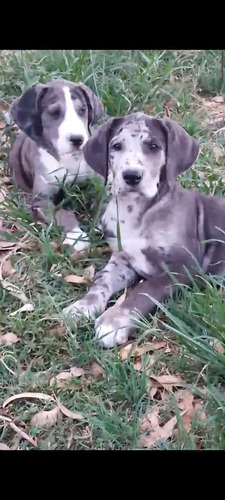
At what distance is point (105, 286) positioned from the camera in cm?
373

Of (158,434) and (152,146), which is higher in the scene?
(152,146)

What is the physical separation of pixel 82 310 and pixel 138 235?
0.46 metres

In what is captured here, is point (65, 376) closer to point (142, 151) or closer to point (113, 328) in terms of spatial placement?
point (113, 328)

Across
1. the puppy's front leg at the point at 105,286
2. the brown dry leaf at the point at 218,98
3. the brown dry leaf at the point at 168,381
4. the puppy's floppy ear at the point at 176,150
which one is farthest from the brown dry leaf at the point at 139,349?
the brown dry leaf at the point at 218,98

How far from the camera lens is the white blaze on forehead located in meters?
4.07

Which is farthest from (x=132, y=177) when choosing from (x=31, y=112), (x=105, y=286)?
(x=31, y=112)

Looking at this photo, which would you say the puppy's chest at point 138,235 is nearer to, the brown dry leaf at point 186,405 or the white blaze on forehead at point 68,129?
the white blaze on forehead at point 68,129

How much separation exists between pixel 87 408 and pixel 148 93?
9.36 ft

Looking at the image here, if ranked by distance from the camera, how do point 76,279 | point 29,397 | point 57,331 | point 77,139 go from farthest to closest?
point 77,139 → point 76,279 → point 57,331 → point 29,397

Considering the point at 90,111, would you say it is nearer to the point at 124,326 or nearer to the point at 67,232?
the point at 67,232

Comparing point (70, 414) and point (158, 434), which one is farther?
point (70, 414)

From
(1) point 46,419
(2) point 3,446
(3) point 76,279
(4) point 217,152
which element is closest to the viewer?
(2) point 3,446

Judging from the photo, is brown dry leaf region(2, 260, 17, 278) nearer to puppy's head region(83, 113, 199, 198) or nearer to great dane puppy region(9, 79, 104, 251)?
great dane puppy region(9, 79, 104, 251)

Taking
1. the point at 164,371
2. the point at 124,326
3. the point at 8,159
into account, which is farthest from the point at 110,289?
the point at 8,159
